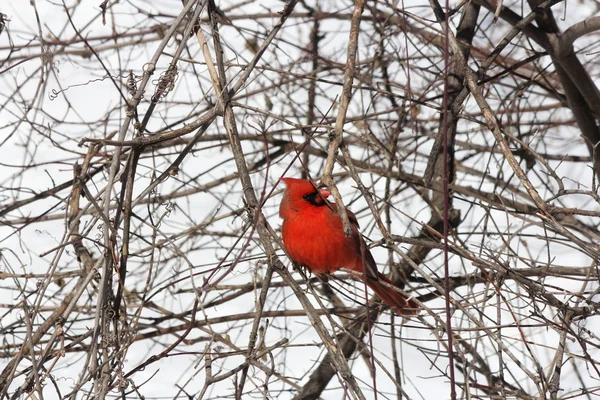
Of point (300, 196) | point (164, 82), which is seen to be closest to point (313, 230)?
point (300, 196)

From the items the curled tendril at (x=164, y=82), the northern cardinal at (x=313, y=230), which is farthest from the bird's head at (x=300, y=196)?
the curled tendril at (x=164, y=82)

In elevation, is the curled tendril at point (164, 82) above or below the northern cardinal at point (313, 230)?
above

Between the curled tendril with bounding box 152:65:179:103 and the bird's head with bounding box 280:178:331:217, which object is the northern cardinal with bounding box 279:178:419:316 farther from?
the curled tendril with bounding box 152:65:179:103

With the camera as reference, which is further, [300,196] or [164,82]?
[300,196]

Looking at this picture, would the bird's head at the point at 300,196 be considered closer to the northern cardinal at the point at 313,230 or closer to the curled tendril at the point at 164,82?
the northern cardinal at the point at 313,230

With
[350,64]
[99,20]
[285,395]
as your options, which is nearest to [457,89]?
[350,64]

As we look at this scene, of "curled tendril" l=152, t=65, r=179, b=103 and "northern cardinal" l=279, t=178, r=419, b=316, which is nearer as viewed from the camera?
"curled tendril" l=152, t=65, r=179, b=103

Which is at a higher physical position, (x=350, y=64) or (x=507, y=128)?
(x=507, y=128)

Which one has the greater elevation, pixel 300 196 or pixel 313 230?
pixel 300 196

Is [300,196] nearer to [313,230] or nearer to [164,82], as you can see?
[313,230]

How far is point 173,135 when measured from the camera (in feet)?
6.78

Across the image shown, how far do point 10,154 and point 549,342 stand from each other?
322cm

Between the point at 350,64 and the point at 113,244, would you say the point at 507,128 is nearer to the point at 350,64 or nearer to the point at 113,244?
the point at 350,64

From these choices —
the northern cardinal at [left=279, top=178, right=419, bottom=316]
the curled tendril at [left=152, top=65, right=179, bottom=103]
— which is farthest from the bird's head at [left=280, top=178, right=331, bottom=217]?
the curled tendril at [left=152, top=65, right=179, bottom=103]
